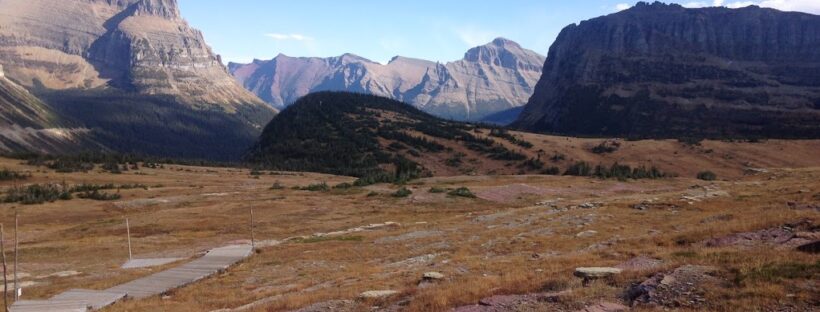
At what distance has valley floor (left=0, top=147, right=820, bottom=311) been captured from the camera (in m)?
17.7

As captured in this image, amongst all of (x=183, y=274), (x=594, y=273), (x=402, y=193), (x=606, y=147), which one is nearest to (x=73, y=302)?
(x=183, y=274)

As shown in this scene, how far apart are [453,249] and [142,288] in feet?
59.1

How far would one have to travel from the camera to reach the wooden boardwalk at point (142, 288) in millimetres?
25031

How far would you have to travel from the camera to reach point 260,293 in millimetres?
26812

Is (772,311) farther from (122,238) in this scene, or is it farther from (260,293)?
(122,238)

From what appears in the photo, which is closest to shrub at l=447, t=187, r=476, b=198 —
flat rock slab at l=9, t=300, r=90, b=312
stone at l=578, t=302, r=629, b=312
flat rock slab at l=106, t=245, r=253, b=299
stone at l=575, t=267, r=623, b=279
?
flat rock slab at l=106, t=245, r=253, b=299

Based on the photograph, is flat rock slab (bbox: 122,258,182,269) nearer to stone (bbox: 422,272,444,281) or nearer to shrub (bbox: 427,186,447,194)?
stone (bbox: 422,272,444,281)

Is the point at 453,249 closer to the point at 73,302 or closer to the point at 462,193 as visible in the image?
the point at 73,302

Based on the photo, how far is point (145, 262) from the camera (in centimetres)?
4056

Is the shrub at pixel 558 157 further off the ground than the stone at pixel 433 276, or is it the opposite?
the stone at pixel 433 276

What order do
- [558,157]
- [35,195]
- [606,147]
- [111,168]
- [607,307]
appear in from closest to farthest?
[607,307] → [35,195] → [111,168] → [558,157] → [606,147]

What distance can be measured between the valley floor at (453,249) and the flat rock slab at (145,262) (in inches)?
37.3

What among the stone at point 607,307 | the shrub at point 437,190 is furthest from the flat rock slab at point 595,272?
the shrub at point 437,190

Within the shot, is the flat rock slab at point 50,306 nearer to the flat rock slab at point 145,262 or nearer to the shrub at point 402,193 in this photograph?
the flat rock slab at point 145,262
